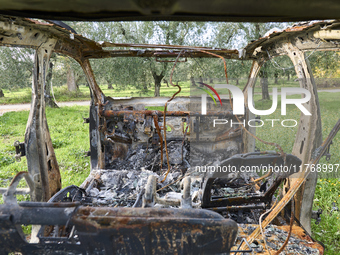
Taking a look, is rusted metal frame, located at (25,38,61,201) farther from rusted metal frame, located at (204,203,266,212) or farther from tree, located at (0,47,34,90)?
tree, located at (0,47,34,90)

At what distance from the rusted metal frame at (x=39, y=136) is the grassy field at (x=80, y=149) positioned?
8.42 ft

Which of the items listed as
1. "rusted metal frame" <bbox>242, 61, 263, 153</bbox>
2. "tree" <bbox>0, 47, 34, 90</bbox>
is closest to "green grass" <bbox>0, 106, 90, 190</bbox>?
"tree" <bbox>0, 47, 34, 90</bbox>

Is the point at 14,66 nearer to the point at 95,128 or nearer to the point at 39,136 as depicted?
the point at 95,128

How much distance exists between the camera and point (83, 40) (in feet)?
11.3

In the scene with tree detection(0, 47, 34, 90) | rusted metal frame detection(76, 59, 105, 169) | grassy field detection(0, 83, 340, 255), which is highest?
tree detection(0, 47, 34, 90)

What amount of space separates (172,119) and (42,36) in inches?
116

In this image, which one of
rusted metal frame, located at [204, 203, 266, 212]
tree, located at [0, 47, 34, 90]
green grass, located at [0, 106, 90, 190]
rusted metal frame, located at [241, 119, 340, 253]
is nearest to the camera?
rusted metal frame, located at [241, 119, 340, 253]

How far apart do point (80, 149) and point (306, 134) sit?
637cm

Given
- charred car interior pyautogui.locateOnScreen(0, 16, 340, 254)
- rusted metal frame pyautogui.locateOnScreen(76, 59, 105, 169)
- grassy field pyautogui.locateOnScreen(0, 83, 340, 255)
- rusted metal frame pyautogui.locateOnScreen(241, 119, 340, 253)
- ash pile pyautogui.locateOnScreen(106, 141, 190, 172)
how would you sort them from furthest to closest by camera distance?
1. ash pile pyautogui.locateOnScreen(106, 141, 190, 172)
2. rusted metal frame pyautogui.locateOnScreen(76, 59, 105, 169)
3. grassy field pyautogui.locateOnScreen(0, 83, 340, 255)
4. rusted metal frame pyautogui.locateOnScreen(241, 119, 340, 253)
5. charred car interior pyautogui.locateOnScreen(0, 16, 340, 254)

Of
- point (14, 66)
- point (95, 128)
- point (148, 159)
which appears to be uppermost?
point (14, 66)

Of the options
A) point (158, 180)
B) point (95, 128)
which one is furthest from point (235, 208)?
point (95, 128)

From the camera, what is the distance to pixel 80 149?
723 cm

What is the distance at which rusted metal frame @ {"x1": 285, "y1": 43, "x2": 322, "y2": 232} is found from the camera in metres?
2.70

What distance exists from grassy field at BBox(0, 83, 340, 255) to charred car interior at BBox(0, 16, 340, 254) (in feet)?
3.55
